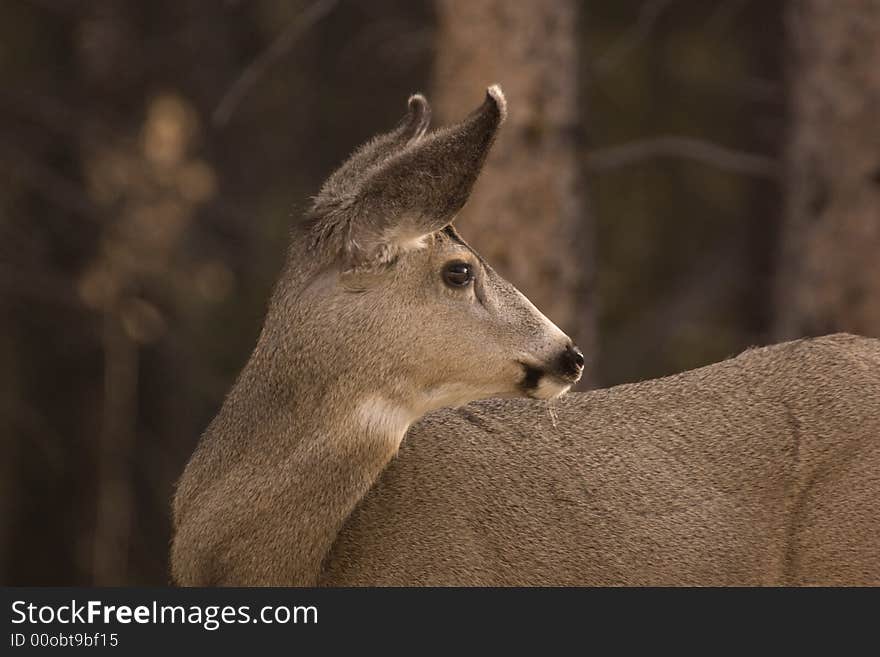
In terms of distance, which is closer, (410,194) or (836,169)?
(410,194)

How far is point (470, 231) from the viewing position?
11.6 metres

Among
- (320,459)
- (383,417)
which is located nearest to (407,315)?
(383,417)

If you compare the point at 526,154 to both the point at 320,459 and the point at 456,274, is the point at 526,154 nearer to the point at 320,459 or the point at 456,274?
the point at 456,274

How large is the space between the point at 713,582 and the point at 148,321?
8.14 metres

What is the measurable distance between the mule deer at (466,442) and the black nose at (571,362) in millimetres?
12

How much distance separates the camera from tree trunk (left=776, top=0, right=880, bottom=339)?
40.4 feet

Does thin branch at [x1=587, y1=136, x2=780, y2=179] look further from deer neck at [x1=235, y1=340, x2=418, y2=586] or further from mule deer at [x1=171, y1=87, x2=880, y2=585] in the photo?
deer neck at [x1=235, y1=340, x2=418, y2=586]

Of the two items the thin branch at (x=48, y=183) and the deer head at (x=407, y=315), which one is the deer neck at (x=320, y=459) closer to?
the deer head at (x=407, y=315)

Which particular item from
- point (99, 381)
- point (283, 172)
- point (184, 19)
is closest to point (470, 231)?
point (99, 381)

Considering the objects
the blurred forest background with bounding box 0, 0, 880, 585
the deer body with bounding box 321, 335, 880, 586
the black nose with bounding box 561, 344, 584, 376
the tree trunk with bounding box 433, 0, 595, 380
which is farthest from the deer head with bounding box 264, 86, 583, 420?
the tree trunk with bounding box 433, 0, 595, 380

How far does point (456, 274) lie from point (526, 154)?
426cm

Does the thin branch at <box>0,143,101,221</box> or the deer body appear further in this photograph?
the thin branch at <box>0,143,101,221</box>

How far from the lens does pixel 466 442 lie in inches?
316

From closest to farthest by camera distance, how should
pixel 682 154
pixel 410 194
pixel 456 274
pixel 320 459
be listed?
pixel 410 194 → pixel 320 459 → pixel 456 274 → pixel 682 154
